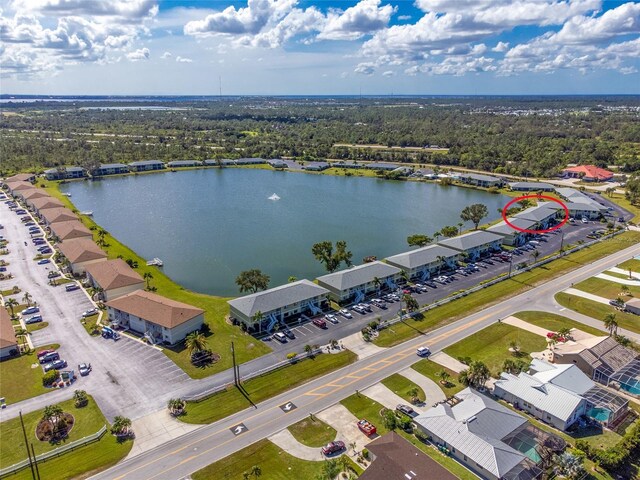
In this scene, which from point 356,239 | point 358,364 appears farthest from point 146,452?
point 356,239

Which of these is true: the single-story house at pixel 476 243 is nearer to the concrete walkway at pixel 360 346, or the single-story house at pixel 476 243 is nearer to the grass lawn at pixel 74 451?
the concrete walkway at pixel 360 346

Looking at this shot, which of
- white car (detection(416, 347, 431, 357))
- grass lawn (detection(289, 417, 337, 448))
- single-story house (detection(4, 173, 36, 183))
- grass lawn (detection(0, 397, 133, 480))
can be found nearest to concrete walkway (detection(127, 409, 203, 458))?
grass lawn (detection(0, 397, 133, 480))

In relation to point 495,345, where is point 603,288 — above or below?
above

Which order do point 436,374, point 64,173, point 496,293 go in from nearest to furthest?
1. point 436,374
2. point 496,293
3. point 64,173

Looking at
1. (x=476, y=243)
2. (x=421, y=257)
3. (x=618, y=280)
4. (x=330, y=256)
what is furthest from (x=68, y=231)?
(x=618, y=280)

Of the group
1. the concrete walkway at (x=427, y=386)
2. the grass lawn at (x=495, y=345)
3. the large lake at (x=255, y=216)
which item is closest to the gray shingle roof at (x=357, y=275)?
the large lake at (x=255, y=216)

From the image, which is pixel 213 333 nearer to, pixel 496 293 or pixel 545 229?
pixel 496 293

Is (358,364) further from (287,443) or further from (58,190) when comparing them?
(58,190)
